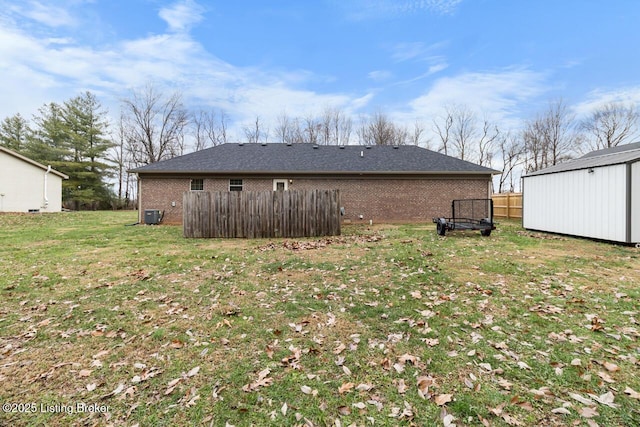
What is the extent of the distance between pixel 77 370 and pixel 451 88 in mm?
24180

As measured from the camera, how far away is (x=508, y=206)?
18312mm

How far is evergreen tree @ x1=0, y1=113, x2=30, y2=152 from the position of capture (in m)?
30.2

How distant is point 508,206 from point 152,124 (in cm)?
3501

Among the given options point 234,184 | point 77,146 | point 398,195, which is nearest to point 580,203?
point 398,195

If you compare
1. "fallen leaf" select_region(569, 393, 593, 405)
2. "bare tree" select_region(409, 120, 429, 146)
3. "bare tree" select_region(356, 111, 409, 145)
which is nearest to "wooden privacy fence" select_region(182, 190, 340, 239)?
"fallen leaf" select_region(569, 393, 593, 405)

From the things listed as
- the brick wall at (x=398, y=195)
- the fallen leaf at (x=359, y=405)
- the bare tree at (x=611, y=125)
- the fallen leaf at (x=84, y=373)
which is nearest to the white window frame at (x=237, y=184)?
the brick wall at (x=398, y=195)

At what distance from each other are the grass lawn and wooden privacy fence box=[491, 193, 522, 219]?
1309cm

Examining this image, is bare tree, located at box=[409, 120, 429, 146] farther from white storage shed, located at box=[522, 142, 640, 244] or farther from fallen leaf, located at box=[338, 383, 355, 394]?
fallen leaf, located at box=[338, 383, 355, 394]

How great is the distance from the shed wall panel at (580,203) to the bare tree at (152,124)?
33.5 metres

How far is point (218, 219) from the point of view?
33.9 ft

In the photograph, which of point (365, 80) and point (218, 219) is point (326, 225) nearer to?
point (218, 219)

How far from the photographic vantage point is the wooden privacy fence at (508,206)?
1750cm

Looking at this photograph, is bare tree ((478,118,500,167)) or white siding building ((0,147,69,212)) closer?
white siding building ((0,147,69,212))

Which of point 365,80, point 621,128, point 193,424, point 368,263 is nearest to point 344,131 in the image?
point 365,80
